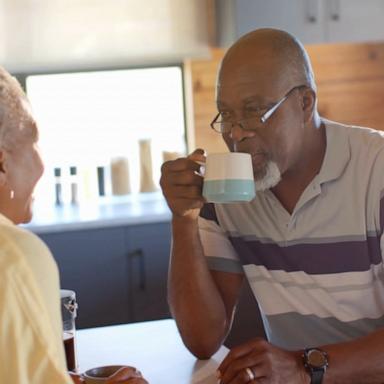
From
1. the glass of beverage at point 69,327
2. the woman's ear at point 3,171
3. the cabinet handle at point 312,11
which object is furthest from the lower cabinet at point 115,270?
the woman's ear at point 3,171

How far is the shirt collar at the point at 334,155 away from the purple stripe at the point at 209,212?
255 millimetres

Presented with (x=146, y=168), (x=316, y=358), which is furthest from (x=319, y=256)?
(x=146, y=168)

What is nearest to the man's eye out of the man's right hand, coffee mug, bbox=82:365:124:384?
the man's right hand

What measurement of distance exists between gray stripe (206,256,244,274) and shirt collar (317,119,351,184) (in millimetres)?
263

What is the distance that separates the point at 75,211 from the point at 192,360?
1.79 meters

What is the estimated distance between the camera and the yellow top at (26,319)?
644mm

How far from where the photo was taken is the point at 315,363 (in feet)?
4.24

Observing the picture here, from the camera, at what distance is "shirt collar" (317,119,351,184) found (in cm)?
155

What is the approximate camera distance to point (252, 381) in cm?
124

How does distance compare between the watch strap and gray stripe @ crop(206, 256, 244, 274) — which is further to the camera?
gray stripe @ crop(206, 256, 244, 274)

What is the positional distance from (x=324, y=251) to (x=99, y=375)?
0.58m

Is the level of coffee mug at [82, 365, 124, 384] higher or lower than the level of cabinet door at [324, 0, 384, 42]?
lower

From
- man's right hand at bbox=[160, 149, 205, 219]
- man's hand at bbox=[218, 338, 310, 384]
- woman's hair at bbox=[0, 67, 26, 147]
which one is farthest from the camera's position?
man's right hand at bbox=[160, 149, 205, 219]

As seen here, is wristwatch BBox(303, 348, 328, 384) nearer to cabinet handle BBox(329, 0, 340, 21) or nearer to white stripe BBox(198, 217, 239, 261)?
white stripe BBox(198, 217, 239, 261)
